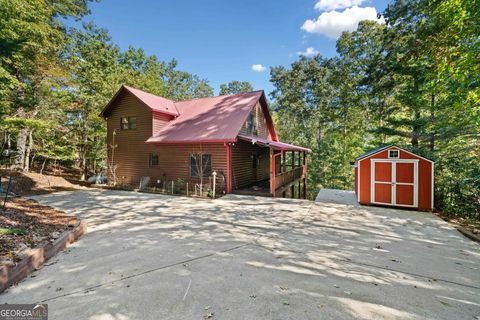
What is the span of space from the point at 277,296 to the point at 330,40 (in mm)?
28044

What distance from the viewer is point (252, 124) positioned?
14.5 meters

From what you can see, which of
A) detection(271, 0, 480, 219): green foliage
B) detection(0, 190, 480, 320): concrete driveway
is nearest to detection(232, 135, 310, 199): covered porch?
detection(0, 190, 480, 320): concrete driveway

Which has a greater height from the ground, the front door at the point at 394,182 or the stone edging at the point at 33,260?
the front door at the point at 394,182

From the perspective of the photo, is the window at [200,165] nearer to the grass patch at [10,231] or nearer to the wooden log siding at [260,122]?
the wooden log siding at [260,122]

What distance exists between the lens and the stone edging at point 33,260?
301 cm

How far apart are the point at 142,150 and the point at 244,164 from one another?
661 centimetres

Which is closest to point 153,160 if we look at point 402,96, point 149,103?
point 149,103

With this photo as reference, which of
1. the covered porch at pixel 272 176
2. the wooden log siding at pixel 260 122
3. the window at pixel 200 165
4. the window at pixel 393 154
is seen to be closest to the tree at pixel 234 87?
the wooden log siding at pixel 260 122

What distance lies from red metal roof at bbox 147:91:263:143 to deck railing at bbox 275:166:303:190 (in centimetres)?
315

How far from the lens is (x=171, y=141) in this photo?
41.0ft

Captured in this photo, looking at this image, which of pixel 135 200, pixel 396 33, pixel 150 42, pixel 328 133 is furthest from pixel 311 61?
pixel 135 200

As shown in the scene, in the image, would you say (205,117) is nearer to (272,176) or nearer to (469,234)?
(272,176)

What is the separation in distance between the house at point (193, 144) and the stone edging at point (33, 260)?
726cm

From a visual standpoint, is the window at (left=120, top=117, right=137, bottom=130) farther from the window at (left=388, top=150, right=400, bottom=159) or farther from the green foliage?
the green foliage
